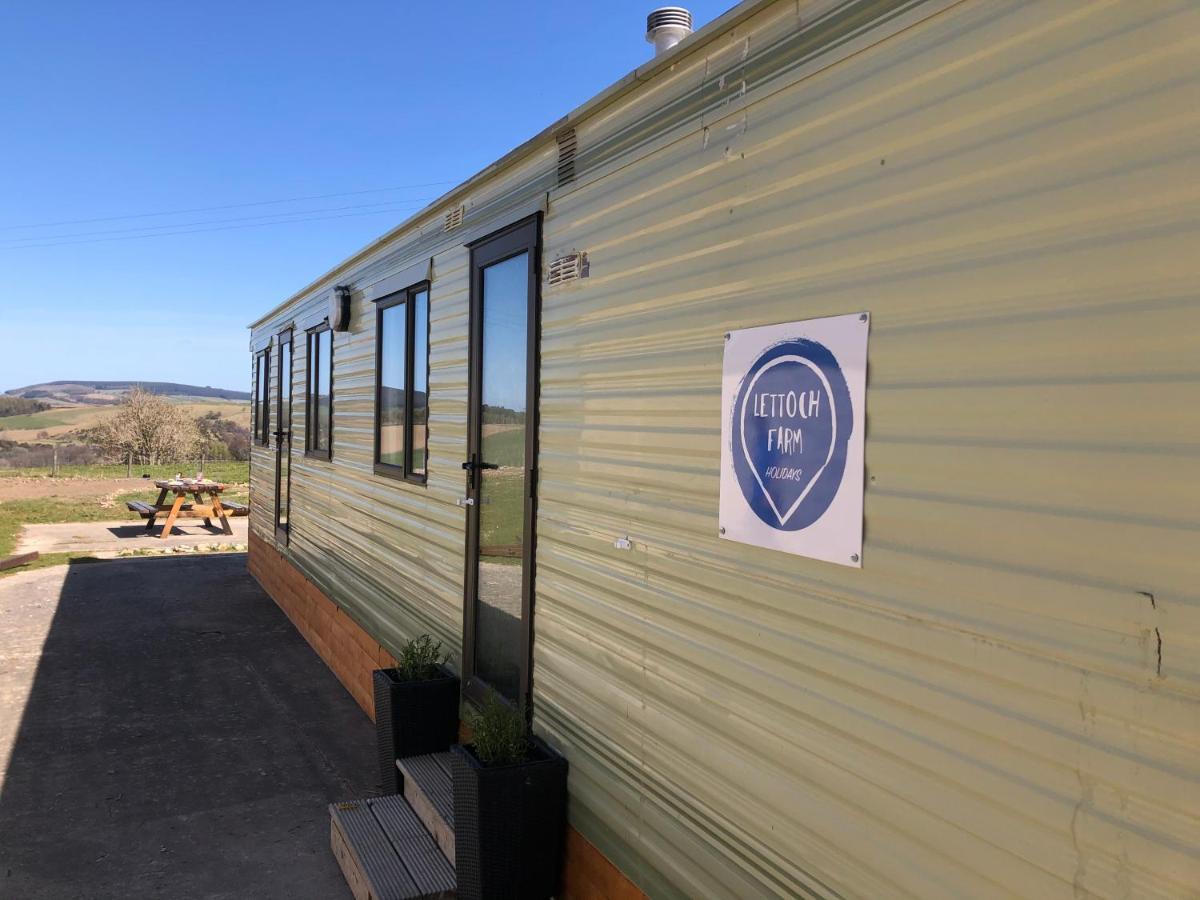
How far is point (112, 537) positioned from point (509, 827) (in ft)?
42.7

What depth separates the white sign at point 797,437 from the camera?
183 centimetres

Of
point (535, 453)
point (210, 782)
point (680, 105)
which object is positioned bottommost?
point (210, 782)

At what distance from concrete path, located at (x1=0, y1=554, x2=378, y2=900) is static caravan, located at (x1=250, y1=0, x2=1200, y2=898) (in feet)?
4.95

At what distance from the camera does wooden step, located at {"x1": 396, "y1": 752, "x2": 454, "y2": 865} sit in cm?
333

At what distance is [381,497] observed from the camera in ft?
18.1

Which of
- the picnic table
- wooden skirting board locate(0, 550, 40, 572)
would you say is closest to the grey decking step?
wooden skirting board locate(0, 550, 40, 572)

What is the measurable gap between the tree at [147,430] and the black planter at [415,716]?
27.9 metres

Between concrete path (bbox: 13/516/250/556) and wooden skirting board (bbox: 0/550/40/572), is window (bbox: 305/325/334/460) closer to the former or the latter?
wooden skirting board (bbox: 0/550/40/572)

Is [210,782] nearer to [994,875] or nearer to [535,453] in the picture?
[535,453]

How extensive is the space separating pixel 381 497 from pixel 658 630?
11.0ft

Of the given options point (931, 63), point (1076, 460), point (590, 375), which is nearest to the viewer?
point (1076, 460)

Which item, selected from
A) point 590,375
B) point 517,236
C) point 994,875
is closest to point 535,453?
point 590,375

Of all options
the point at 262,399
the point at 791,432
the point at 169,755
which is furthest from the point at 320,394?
the point at 791,432

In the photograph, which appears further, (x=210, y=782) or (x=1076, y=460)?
(x=210, y=782)
